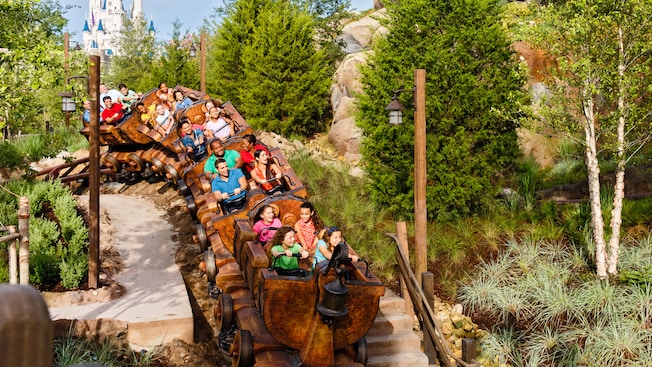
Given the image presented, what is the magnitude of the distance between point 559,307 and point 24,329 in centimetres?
791

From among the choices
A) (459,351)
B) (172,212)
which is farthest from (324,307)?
(172,212)

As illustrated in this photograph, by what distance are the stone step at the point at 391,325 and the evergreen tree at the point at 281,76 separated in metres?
10.7

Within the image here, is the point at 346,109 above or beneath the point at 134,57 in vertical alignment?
beneath

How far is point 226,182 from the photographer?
831 centimetres

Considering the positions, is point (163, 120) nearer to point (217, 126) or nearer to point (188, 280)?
point (217, 126)

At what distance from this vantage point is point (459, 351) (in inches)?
322

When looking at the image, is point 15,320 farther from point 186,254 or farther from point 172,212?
point 172,212

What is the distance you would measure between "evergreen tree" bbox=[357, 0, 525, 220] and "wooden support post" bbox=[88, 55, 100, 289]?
4724 millimetres

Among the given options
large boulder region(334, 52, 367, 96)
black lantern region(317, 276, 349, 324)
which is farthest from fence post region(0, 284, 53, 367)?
large boulder region(334, 52, 367, 96)

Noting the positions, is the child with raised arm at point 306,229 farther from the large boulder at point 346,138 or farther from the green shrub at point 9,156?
the large boulder at point 346,138

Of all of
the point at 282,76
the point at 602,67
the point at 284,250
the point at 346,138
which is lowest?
the point at 284,250

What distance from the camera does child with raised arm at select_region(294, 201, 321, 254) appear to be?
22.8 ft

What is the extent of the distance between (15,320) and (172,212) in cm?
1059

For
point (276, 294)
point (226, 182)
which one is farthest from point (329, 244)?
point (226, 182)
